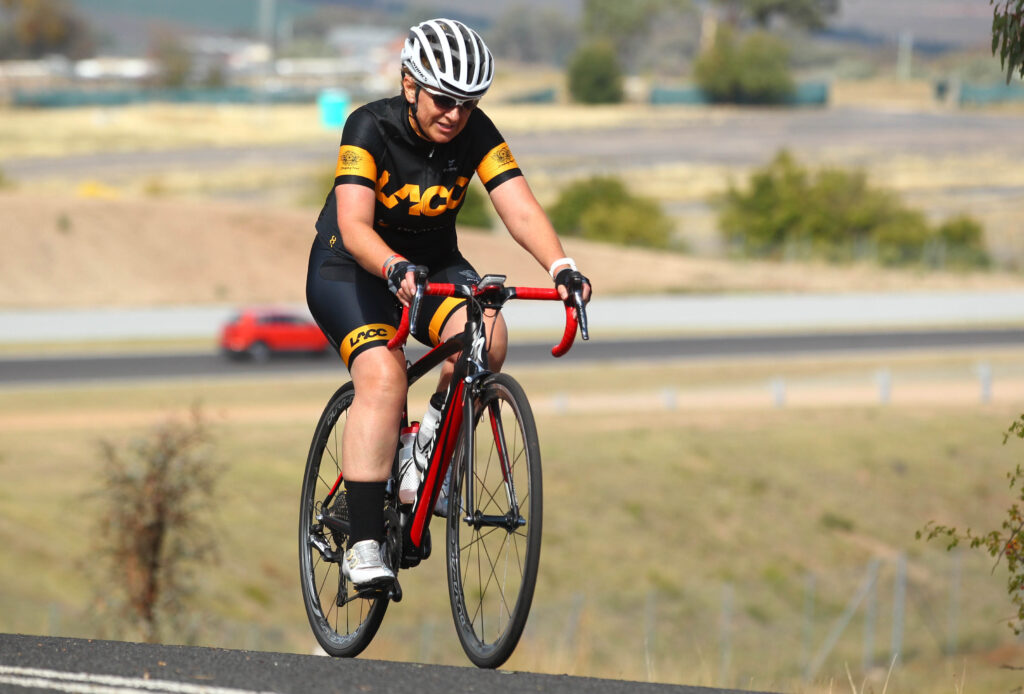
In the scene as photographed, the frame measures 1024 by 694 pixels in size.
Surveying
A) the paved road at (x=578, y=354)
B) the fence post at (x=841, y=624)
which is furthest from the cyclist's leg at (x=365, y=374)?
the paved road at (x=578, y=354)

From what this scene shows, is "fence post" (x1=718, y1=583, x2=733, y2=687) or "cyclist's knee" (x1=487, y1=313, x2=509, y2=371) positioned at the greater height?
"cyclist's knee" (x1=487, y1=313, x2=509, y2=371)

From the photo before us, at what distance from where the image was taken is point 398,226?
249 inches

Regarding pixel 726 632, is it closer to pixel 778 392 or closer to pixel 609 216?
pixel 778 392

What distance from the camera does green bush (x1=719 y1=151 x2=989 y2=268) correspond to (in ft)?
219

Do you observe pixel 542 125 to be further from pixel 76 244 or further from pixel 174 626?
pixel 174 626

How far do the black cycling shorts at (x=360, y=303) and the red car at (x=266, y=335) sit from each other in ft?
120

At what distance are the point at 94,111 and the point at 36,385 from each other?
3382 inches

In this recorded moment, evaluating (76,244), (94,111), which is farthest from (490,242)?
(94,111)

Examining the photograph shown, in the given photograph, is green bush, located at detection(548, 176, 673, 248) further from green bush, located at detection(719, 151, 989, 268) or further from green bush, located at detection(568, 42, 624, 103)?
green bush, located at detection(568, 42, 624, 103)

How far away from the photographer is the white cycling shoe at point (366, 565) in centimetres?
622

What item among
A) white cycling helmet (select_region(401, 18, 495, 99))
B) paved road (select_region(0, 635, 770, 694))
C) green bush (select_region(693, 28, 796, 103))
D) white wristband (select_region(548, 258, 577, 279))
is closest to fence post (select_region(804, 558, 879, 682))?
white wristband (select_region(548, 258, 577, 279))

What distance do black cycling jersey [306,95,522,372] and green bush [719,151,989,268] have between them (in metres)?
59.6

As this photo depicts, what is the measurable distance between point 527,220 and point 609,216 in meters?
64.8

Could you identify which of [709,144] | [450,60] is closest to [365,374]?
[450,60]
